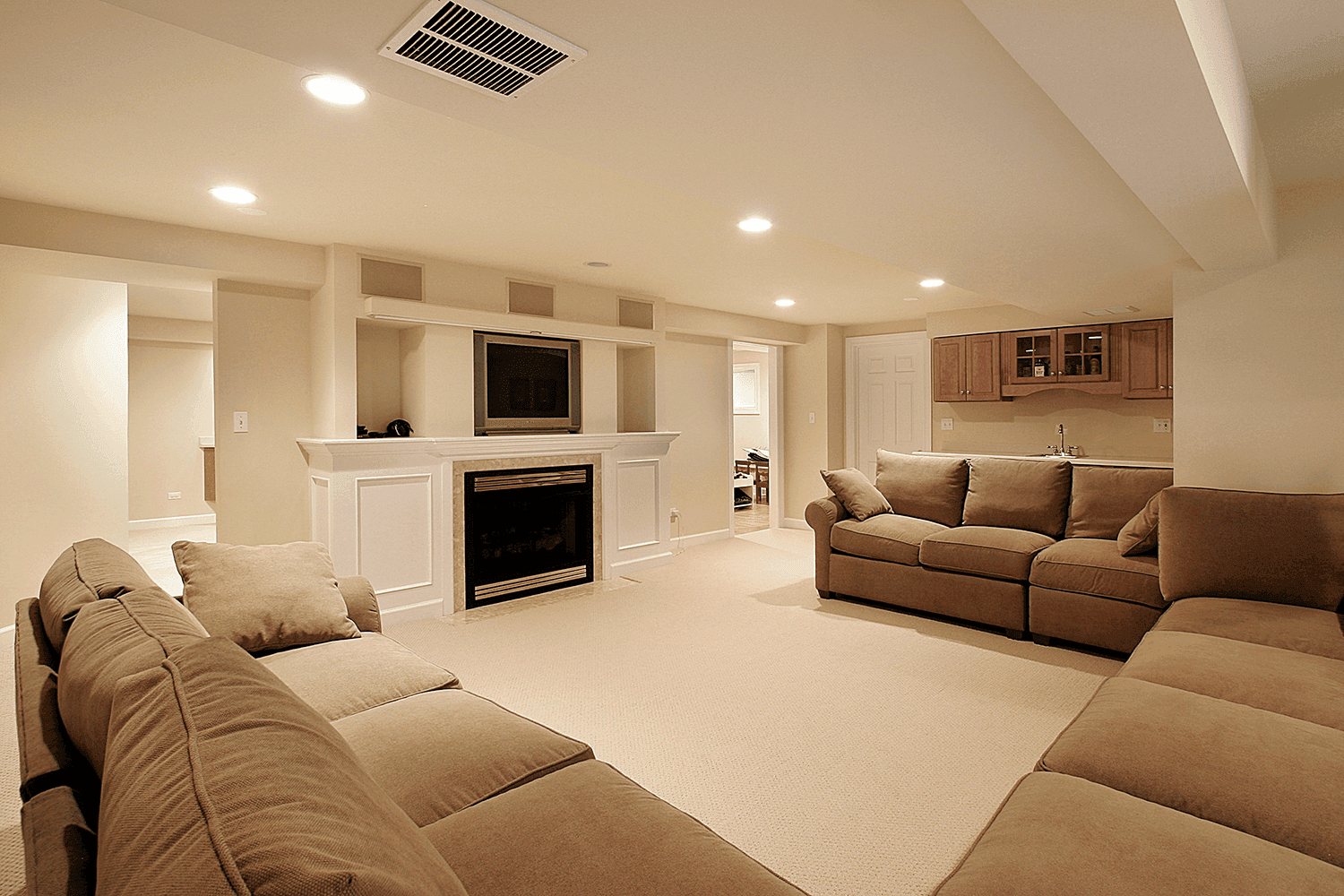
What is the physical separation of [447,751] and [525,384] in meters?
3.67

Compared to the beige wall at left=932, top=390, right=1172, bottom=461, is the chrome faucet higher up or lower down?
lower down

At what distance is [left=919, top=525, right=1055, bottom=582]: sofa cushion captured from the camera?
12.5 feet

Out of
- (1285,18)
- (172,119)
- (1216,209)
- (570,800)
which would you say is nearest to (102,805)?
(570,800)

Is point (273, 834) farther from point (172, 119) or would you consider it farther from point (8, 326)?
point (8, 326)

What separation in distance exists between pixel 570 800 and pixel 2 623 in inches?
173

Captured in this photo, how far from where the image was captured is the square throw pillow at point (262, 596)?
2088 mm

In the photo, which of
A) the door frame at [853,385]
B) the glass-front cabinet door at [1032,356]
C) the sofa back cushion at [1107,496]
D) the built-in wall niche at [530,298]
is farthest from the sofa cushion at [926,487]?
the built-in wall niche at [530,298]

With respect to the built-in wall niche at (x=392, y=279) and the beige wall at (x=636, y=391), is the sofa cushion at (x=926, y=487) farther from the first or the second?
the built-in wall niche at (x=392, y=279)

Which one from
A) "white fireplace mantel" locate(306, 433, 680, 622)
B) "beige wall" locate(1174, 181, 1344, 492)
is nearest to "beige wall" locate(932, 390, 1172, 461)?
"beige wall" locate(1174, 181, 1344, 492)

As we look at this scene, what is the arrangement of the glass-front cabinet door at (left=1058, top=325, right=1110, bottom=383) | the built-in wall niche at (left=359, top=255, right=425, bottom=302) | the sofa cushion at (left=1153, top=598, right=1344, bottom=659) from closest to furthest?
the sofa cushion at (left=1153, top=598, right=1344, bottom=659) < the built-in wall niche at (left=359, top=255, right=425, bottom=302) < the glass-front cabinet door at (left=1058, top=325, right=1110, bottom=383)

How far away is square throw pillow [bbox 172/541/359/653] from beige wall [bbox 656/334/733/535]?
4.12 metres

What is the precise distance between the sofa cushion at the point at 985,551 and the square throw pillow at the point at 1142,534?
0.44 metres

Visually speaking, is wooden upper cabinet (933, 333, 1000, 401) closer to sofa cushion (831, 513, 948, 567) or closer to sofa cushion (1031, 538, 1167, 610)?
sofa cushion (831, 513, 948, 567)

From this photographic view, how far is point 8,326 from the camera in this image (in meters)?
3.90
